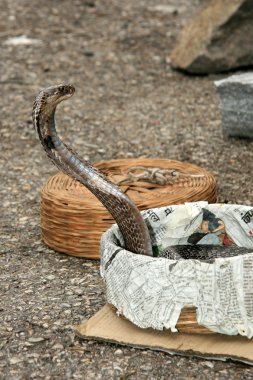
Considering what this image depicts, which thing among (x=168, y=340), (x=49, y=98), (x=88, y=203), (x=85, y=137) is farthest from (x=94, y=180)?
(x=85, y=137)

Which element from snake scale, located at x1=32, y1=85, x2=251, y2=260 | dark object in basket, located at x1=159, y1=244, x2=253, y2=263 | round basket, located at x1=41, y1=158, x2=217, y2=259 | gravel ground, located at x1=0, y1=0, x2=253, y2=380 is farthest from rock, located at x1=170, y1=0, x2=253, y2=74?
snake scale, located at x1=32, y1=85, x2=251, y2=260

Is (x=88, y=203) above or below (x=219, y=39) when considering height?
above

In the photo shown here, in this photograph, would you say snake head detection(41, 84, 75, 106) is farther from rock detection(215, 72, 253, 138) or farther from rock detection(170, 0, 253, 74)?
rock detection(170, 0, 253, 74)

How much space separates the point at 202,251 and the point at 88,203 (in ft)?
2.04

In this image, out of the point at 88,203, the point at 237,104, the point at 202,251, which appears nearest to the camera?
the point at 202,251

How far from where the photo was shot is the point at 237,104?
564 centimetres

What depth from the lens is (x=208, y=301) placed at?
3.11 meters

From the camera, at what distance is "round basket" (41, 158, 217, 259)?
13.4 ft

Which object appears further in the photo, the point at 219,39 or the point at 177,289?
the point at 219,39

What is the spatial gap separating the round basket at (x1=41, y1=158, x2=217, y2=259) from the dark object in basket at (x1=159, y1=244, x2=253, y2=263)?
369 mm

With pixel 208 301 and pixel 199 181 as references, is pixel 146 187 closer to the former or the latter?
pixel 199 181

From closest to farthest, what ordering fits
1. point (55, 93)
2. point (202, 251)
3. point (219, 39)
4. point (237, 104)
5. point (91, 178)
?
point (55, 93) → point (91, 178) → point (202, 251) → point (237, 104) → point (219, 39)

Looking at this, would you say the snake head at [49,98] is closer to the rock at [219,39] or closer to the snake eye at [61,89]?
the snake eye at [61,89]

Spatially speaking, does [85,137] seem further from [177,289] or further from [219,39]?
[177,289]
